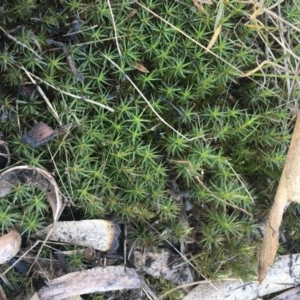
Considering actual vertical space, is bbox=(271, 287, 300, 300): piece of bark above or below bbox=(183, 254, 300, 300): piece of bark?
below

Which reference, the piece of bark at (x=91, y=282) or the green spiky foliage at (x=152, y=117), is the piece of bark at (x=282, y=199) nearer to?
Result: the green spiky foliage at (x=152, y=117)

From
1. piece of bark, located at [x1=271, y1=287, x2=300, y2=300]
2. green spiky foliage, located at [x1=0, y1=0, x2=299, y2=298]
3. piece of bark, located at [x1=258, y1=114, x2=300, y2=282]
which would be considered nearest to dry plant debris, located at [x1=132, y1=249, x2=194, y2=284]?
green spiky foliage, located at [x1=0, y1=0, x2=299, y2=298]

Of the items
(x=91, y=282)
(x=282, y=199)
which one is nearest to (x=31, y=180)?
(x=91, y=282)

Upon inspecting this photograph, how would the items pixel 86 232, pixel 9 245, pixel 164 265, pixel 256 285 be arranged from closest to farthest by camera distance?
1. pixel 9 245
2. pixel 86 232
3. pixel 164 265
4. pixel 256 285

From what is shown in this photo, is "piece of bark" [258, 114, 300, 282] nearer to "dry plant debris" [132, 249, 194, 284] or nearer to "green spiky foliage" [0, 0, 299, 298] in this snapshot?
"green spiky foliage" [0, 0, 299, 298]

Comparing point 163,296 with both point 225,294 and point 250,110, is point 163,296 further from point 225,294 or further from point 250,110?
point 250,110

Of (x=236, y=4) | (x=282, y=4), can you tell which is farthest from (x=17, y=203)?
(x=282, y=4)

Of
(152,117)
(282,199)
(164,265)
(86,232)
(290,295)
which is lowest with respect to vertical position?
(290,295)

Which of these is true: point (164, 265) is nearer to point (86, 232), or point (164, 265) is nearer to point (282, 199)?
point (86, 232)
